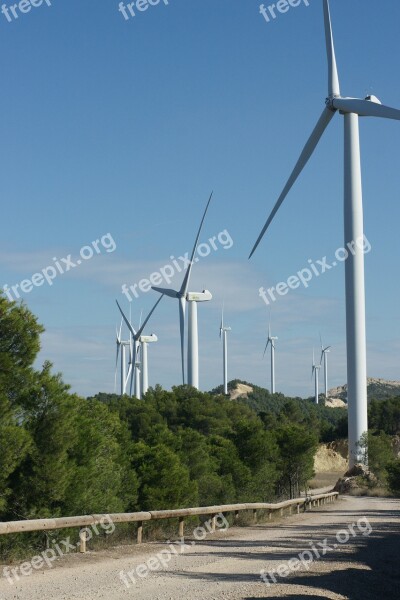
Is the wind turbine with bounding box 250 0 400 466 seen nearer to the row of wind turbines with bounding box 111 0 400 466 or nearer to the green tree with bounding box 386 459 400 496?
the row of wind turbines with bounding box 111 0 400 466

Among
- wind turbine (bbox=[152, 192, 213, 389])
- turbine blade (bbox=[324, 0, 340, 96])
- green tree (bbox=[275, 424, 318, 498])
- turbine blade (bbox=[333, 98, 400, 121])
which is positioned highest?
turbine blade (bbox=[324, 0, 340, 96])

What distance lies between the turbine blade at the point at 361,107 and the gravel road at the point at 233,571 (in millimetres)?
29981

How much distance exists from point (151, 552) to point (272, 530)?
25.1 ft

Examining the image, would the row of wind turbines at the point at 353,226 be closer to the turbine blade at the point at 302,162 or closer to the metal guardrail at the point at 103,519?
the turbine blade at the point at 302,162

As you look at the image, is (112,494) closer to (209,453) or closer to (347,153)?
(209,453)

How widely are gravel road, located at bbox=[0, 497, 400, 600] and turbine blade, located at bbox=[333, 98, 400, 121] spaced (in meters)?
30.0

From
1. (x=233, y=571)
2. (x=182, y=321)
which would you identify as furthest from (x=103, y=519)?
(x=182, y=321)

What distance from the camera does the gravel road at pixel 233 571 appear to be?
11.6 m

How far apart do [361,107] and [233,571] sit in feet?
134

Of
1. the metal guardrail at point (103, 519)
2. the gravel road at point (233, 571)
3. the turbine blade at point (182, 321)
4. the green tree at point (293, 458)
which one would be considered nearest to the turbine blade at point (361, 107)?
the green tree at point (293, 458)

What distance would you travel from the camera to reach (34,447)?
17500 mm

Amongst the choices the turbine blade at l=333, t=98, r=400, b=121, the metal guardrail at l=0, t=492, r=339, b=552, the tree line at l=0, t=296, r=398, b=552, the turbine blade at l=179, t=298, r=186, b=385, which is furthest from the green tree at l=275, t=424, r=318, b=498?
the metal guardrail at l=0, t=492, r=339, b=552

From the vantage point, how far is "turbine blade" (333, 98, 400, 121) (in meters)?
46.3

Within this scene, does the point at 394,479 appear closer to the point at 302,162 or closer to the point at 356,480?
the point at 356,480
